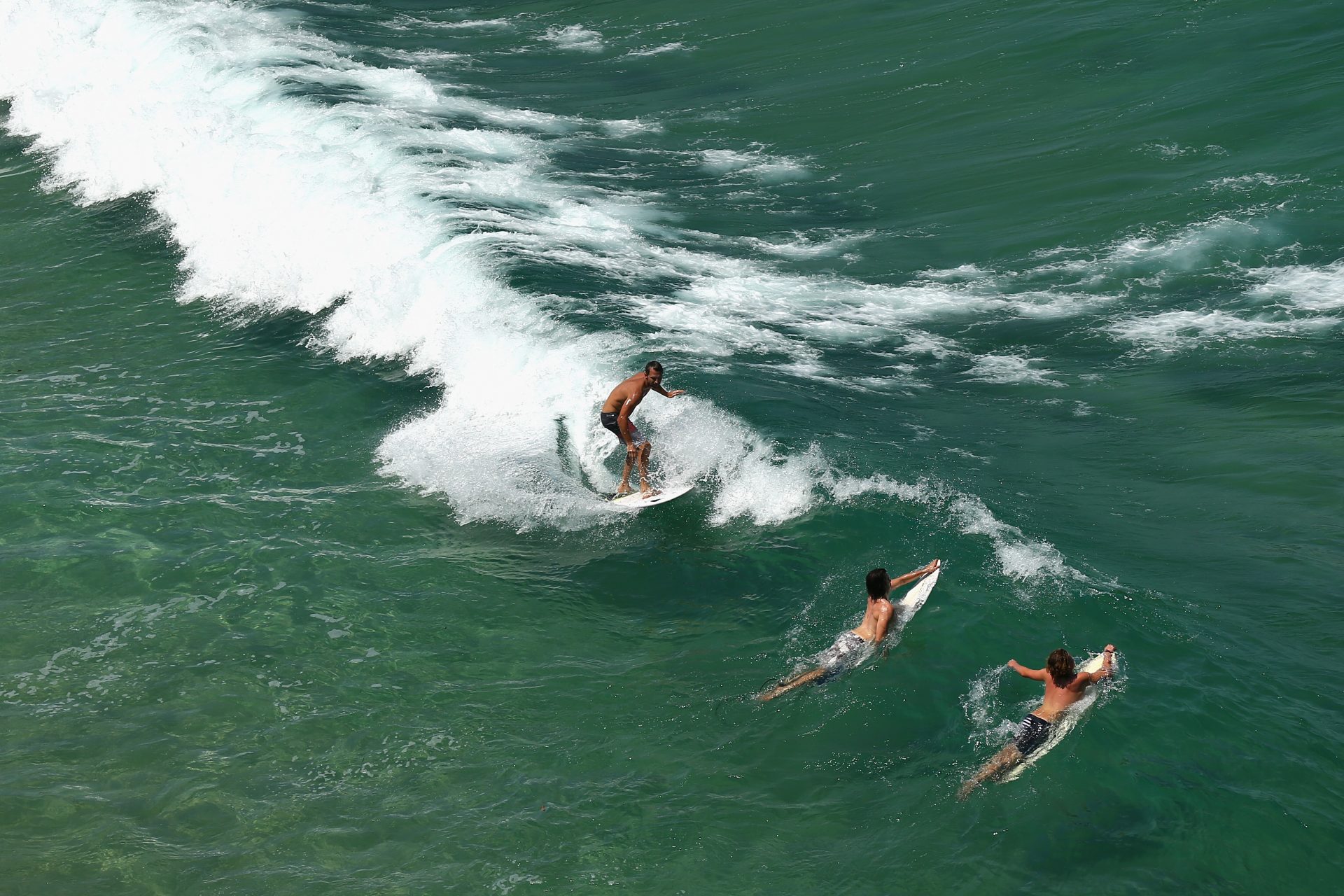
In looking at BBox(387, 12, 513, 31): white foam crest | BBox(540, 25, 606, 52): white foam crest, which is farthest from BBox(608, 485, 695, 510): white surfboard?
BBox(387, 12, 513, 31): white foam crest

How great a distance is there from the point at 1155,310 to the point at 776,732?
422 inches

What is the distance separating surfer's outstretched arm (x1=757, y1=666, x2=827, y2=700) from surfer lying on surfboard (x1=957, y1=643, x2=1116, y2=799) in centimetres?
173

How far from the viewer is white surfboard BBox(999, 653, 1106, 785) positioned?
9930 millimetres

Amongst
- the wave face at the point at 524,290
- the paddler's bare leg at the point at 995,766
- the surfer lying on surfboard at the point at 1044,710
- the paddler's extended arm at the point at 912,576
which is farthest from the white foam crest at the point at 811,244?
the paddler's bare leg at the point at 995,766

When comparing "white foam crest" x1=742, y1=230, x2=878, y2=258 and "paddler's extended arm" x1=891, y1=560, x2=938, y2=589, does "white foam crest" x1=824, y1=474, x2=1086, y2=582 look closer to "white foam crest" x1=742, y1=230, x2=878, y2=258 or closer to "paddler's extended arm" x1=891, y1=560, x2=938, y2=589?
"paddler's extended arm" x1=891, y1=560, x2=938, y2=589

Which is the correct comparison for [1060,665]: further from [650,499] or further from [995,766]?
[650,499]

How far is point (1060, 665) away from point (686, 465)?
19.1 ft

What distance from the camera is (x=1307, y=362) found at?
16.3 metres

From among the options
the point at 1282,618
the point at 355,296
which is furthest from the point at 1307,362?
the point at 355,296

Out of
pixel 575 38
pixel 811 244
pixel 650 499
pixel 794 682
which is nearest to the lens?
pixel 794 682

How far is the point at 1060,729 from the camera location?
33.5 feet

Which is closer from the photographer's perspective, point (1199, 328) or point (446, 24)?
point (1199, 328)

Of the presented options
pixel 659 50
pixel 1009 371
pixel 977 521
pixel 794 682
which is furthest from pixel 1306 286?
pixel 659 50

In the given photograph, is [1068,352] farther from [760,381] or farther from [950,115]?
[950,115]
